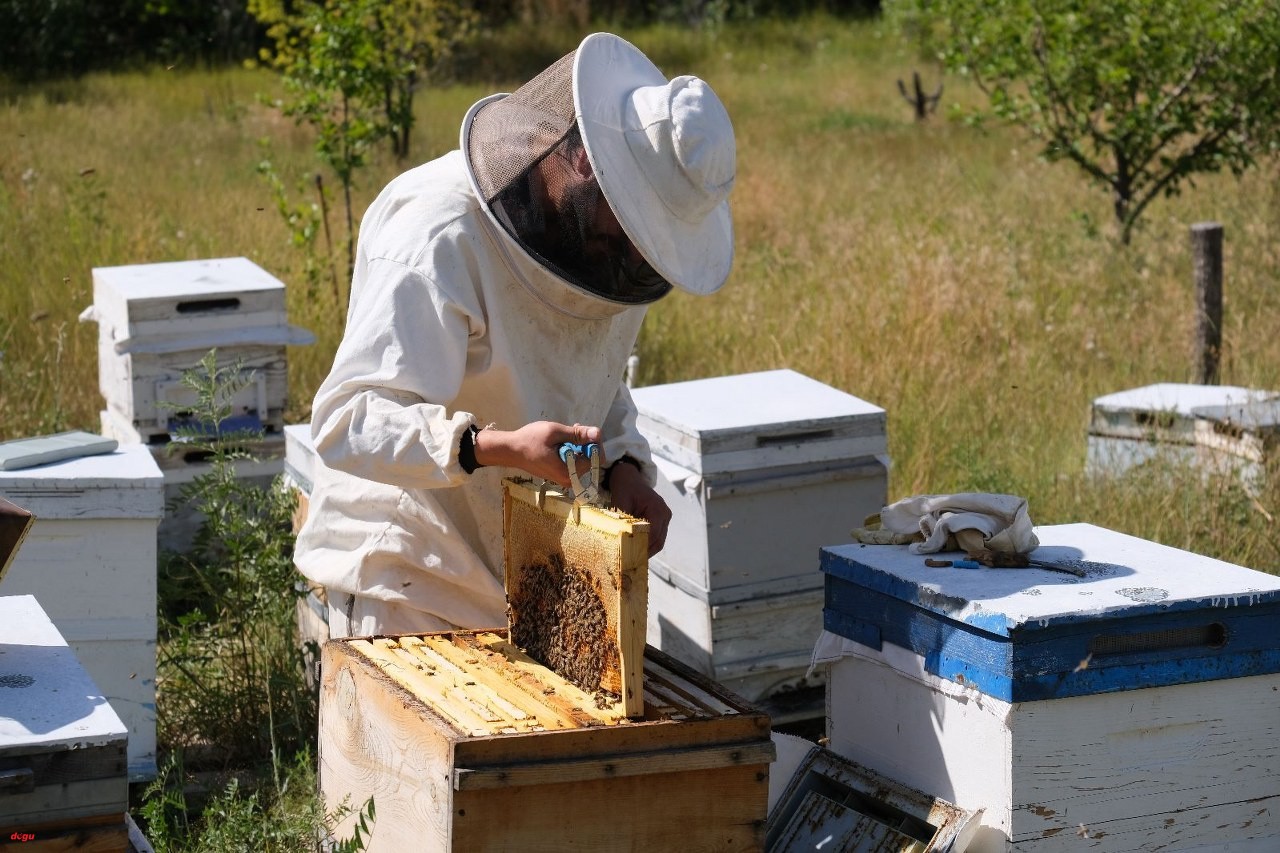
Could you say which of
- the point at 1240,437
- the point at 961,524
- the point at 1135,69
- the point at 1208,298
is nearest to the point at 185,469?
the point at 961,524

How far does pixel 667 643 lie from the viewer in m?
3.97

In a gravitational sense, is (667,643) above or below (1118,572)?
below

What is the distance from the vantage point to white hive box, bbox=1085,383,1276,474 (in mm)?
5004

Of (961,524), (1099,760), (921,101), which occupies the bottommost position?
(1099,760)

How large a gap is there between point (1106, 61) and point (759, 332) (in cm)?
285

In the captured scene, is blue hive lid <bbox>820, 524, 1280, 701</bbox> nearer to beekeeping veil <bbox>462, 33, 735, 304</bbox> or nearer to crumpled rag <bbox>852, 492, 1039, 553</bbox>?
crumpled rag <bbox>852, 492, 1039, 553</bbox>

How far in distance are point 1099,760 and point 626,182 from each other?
123cm

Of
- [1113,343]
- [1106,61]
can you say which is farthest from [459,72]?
A: [1113,343]

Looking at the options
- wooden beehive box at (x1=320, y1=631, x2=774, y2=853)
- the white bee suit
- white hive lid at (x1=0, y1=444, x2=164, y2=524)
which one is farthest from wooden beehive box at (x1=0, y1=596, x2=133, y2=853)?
white hive lid at (x1=0, y1=444, x2=164, y2=524)

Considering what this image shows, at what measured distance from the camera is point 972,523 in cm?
267

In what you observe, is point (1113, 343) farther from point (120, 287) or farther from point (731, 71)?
point (731, 71)

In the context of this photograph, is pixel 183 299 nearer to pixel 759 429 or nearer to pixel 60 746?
pixel 759 429

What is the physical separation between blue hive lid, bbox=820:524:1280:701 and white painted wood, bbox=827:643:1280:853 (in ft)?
0.11

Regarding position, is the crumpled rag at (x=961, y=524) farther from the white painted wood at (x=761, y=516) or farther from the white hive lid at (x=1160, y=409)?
the white hive lid at (x=1160, y=409)
